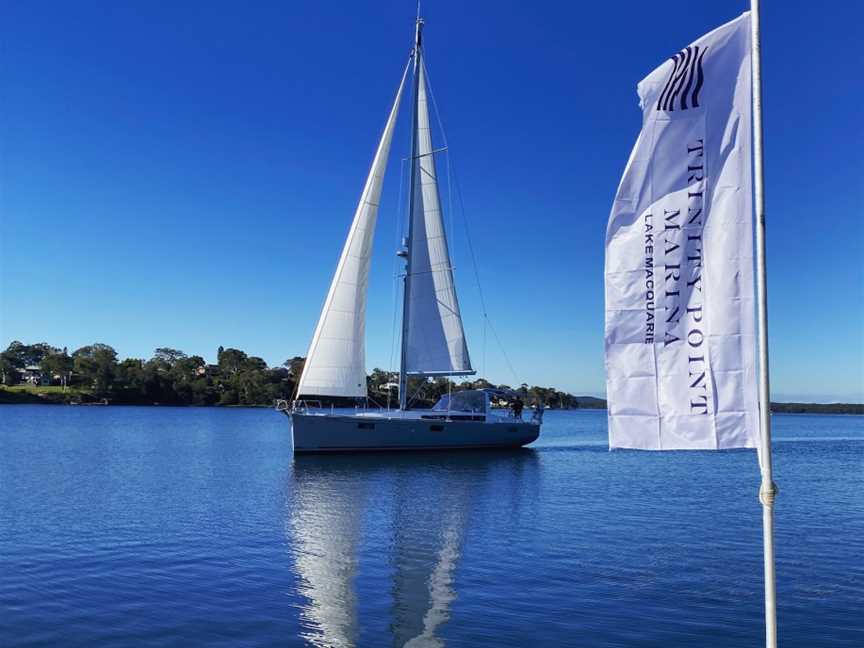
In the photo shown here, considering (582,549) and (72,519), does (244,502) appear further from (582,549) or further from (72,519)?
(582,549)

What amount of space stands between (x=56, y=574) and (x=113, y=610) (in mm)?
3372

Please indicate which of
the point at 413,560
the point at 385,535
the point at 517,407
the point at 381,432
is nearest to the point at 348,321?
the point at 381,432

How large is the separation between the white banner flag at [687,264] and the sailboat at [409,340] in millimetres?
34801

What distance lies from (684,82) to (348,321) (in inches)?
1418

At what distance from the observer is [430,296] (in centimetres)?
4525

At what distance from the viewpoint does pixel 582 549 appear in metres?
18.7

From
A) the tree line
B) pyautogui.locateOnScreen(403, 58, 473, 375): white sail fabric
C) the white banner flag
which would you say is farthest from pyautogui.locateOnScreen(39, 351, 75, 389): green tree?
the white banner flag

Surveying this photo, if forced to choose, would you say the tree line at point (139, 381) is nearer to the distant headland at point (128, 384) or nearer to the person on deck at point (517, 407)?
the distant headland at point (128, 384)

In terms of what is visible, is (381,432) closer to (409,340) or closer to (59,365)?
(409,340)

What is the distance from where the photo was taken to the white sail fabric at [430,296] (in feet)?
148

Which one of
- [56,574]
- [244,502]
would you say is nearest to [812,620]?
[56,574]

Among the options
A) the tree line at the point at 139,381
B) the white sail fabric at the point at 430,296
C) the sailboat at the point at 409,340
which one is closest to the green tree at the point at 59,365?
the tree line at the point at 139,381

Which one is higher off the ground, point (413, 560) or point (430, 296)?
point (430, 296)

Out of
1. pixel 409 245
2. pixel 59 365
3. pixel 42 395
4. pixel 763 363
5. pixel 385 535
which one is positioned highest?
pixel 409 245
